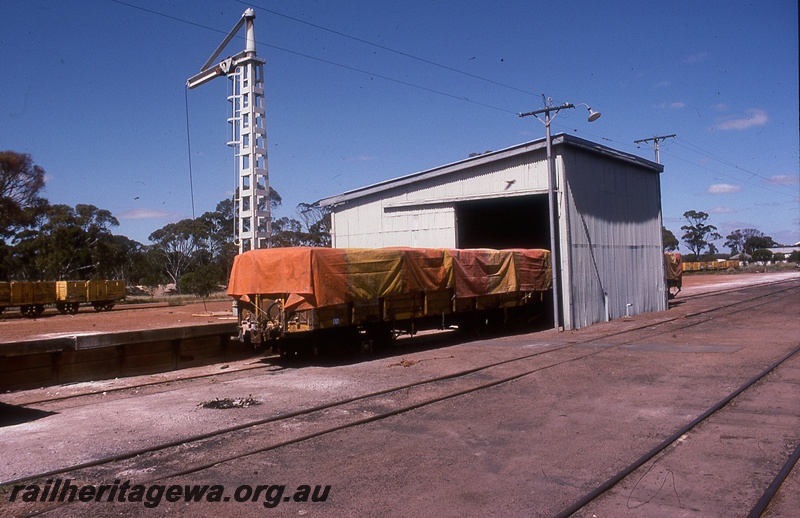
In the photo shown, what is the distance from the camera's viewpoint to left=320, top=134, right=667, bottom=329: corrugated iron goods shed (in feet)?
75.1

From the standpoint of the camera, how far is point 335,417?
30.1 ft

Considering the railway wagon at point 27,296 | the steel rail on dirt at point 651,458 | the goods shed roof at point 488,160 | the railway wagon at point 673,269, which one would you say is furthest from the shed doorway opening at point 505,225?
the railway wagon at point 27,296

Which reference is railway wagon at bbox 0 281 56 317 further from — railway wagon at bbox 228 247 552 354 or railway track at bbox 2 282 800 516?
railway track at bbox 2 282 800 516

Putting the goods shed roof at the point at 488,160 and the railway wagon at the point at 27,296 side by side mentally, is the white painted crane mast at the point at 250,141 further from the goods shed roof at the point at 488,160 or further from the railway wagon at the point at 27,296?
the railway wagon at the point at 27,296

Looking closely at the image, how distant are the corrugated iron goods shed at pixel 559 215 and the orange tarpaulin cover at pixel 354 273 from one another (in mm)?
4257

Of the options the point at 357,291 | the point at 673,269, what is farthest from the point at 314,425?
the point at 673,269

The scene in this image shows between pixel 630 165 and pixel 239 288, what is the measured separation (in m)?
19.3

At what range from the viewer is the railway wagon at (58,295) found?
37.7 metres

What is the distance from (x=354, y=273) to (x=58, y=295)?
106 ft

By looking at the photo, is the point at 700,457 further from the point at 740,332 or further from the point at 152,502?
the point at 740,332

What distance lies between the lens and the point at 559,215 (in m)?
22.5

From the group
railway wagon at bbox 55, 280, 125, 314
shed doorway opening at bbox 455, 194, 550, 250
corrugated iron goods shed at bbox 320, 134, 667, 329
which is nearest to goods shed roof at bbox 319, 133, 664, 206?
corrugated iron goods shed at bbox 320, 134, 667, 329

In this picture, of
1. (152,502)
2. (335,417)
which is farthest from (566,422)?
(152,502)

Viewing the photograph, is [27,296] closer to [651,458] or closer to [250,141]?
[250,141]
